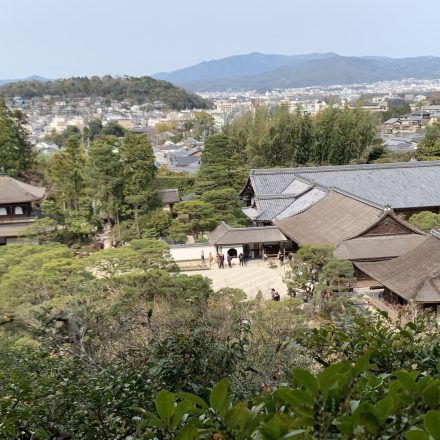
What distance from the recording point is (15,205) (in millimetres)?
21609

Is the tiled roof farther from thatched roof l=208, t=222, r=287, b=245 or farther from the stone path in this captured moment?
the stone path

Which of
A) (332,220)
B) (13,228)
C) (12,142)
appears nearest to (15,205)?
(13,228)

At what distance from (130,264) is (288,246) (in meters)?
7.93

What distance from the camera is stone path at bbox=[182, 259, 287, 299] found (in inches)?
638

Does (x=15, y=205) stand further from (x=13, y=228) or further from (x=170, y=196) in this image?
(x=170, y=196)

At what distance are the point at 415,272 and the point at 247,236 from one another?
791 centimetres

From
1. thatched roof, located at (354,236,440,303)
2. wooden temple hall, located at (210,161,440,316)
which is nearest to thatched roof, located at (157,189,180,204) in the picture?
wooden temple hall, located at (210,161,440,316)

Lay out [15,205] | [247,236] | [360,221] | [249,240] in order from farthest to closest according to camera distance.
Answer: [15,205]
[247,236]
[249,240]
[360,221]

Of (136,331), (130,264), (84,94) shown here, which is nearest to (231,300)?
(130,264)

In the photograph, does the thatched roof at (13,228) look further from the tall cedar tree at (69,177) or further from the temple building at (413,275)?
the temple building at (413,275)

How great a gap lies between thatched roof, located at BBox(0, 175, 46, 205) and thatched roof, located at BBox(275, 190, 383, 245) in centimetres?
1056

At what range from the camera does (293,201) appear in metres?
21.9

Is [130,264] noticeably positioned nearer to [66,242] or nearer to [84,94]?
[66,242]

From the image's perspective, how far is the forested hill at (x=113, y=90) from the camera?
447ft
